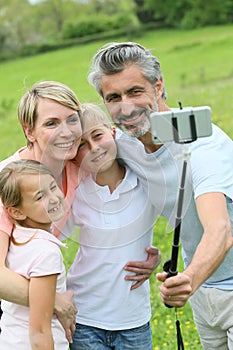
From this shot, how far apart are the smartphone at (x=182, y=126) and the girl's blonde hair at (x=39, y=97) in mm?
694

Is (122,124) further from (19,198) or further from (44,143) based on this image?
(19,198)

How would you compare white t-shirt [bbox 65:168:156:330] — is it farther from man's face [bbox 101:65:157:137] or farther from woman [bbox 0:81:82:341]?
man's face [bbox 101:65:157:137]

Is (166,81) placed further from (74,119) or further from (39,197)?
(39,197)

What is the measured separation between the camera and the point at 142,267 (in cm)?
297

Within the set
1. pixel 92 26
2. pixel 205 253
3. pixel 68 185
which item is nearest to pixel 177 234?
pixel 205 253

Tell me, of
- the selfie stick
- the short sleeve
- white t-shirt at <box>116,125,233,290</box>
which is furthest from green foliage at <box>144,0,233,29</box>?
the selfie stick

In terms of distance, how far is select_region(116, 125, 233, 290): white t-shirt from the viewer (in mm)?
2674

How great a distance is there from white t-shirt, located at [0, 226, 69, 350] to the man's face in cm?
54

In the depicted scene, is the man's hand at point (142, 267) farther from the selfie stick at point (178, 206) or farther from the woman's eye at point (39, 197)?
the woman's eye at point (39, 197)

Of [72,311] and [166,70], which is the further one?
[166,70]

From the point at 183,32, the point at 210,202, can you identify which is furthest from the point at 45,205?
the point at 183,32

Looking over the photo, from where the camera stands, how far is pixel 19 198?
268 centimetres

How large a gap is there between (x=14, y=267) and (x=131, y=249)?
1.80ft

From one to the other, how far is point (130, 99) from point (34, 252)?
0.74 meters
